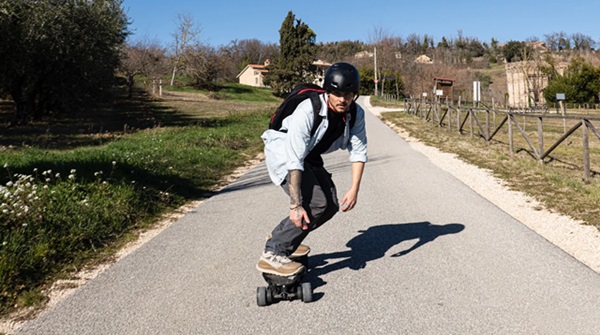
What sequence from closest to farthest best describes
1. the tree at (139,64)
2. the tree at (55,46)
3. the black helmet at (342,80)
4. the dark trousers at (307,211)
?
the black helmet at (342,80)
the dark trousers at (307,211)
the tree at (55,46)
the tree at (139,64)

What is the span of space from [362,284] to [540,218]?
3533 mm

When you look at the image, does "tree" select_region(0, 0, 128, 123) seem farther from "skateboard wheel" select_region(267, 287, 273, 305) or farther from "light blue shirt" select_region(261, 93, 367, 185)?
"skateboard wheel" select_region(267, 287, 273, 305)

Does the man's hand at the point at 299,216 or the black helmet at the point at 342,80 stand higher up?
the black helmet at the point at 342,80

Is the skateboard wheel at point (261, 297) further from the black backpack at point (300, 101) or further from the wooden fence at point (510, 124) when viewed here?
the wooden fence at point (510, 124)

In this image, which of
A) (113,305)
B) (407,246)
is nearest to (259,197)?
(407,246)

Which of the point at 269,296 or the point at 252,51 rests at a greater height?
the point at 252,51

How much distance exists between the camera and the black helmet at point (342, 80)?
3.57 m

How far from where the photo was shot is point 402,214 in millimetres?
6820

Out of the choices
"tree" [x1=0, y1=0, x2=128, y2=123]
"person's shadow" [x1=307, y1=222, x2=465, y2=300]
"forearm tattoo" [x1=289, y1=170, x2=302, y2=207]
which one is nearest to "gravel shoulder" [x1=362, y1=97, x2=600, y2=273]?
"person's shadow" [x1=307, y1=222, x2=465, y2=300]

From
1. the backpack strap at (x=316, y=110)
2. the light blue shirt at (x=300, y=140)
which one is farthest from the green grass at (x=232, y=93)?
the backpack strap at (x=316, y=110)

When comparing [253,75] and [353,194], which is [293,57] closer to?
[253,75]

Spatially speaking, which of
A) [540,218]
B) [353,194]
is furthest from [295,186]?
[540,218]

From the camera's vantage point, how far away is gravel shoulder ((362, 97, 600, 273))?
5.09 m

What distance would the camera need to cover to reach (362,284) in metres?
4.14
